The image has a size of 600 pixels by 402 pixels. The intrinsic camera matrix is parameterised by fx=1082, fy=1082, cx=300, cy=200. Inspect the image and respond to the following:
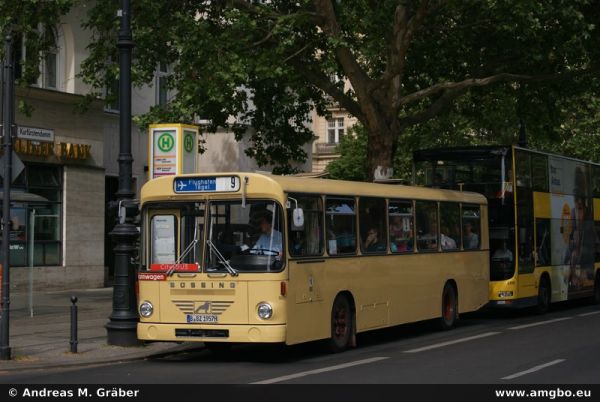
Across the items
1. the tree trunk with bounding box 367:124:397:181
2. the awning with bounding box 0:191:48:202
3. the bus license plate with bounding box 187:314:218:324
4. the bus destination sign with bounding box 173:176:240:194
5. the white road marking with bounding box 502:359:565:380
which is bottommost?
the white road marking with bounding box 502:359:565:380

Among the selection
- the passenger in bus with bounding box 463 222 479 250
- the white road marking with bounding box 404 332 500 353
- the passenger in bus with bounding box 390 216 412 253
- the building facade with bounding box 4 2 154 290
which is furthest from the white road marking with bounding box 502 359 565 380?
the building facade with bounding box 4 2 154 290

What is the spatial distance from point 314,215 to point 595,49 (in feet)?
45.8

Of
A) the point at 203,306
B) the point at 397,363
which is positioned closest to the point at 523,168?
the point at 397,363

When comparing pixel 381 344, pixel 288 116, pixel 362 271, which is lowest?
pixel 381 344

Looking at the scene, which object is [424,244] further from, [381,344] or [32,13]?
[32,13]

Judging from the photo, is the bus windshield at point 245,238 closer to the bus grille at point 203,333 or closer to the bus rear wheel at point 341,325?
the bus grille at point 203,333

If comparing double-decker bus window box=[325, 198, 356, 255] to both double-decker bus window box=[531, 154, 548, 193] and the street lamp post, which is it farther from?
double-decker bus window box=[531, 154, 548, 193]

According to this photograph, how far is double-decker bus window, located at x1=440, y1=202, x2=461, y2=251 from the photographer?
20656 mm

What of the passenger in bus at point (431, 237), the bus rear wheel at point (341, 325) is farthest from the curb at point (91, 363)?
the passenger in bus at point (431, 237)

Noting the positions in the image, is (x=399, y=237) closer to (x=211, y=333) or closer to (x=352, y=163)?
(x=211, y=333)

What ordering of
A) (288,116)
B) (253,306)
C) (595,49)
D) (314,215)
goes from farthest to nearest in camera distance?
1. (288,116)
2. (595,49)
3. (314,215)
4. (253,306)

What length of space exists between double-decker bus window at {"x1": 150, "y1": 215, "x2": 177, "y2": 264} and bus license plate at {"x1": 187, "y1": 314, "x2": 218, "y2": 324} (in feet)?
2.75
